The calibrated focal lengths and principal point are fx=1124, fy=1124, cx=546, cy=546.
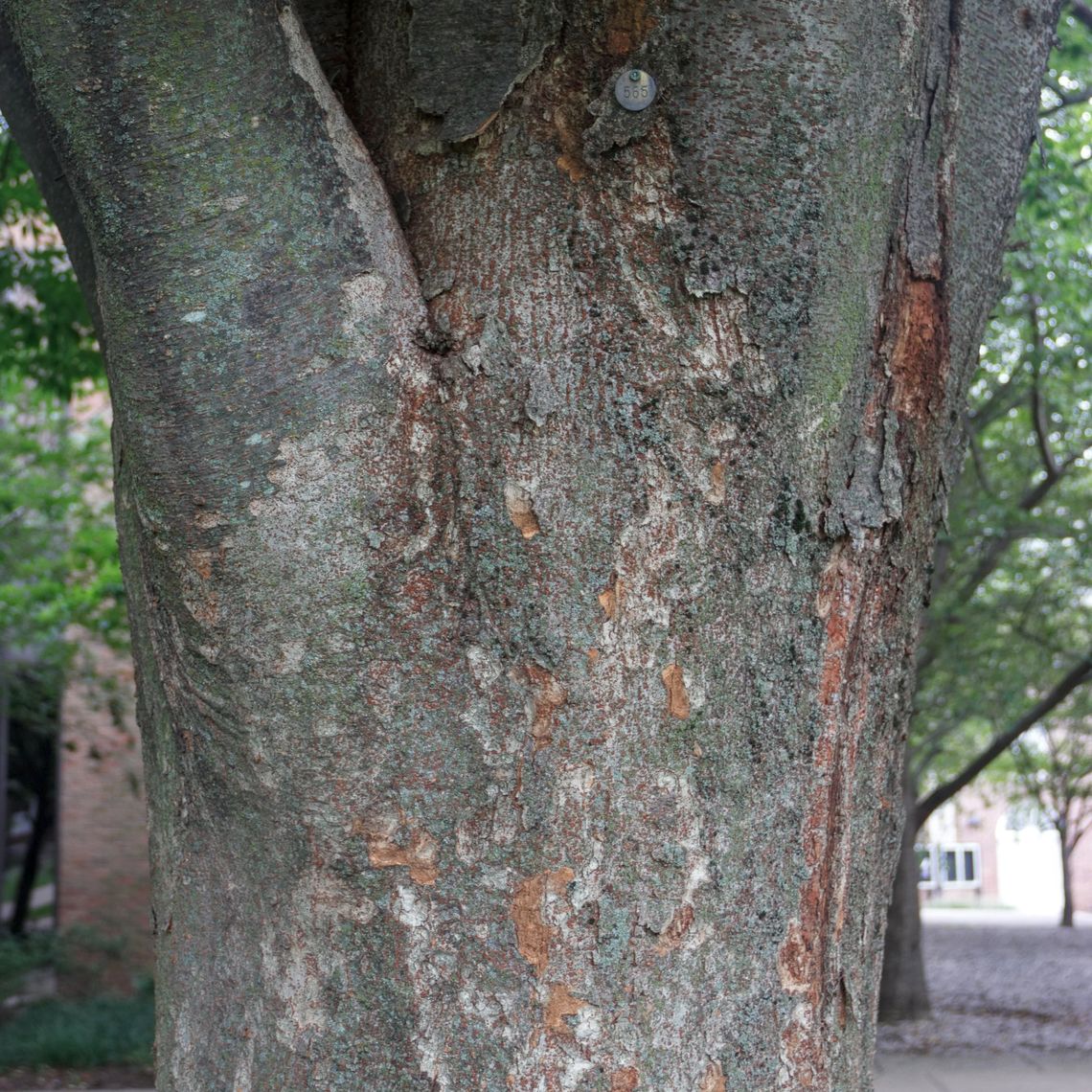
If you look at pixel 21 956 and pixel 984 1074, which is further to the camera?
pixel 21 956

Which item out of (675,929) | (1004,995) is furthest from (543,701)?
(1004,995)

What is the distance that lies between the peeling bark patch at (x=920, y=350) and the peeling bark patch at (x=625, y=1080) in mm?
890

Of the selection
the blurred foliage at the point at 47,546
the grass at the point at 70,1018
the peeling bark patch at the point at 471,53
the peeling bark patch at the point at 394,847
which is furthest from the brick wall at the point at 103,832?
the peeling bark patch at the point at 394,847

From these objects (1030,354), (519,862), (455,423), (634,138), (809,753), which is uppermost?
(1030,354)

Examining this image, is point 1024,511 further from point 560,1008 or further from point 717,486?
point 560,1008

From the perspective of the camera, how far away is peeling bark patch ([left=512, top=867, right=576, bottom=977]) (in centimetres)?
127

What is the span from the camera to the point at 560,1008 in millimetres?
1258

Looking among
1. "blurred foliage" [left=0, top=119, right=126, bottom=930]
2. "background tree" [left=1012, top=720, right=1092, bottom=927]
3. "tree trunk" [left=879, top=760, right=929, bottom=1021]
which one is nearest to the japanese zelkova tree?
"blurred foliage" [left=0, top=119, right=126, bottom=930]

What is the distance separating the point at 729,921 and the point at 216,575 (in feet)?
2.39

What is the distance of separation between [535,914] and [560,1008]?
105mm

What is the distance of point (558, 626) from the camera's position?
52.2 inches

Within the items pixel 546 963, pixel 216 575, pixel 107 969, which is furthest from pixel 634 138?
pixel 107 969

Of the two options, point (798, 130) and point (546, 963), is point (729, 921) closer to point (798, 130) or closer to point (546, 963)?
point (546, 963)

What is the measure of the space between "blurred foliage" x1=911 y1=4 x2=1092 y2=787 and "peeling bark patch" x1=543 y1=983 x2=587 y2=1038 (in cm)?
580
